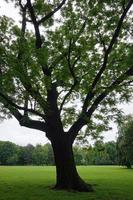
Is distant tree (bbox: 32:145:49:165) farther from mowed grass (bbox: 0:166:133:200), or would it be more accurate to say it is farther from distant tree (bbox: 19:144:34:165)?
mowed grass (bbox: 0:166:133:200)

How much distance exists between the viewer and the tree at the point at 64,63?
21828mm

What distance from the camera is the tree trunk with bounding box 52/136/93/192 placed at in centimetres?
2512

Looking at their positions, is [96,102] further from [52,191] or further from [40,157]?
[40,157]

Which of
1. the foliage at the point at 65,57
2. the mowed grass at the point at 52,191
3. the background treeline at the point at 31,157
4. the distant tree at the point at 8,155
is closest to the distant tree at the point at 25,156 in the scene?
the background treeline at the point at 31,157

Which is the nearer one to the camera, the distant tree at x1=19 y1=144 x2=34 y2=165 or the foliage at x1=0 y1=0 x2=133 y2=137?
the foliage at x1=0 y1=0 x2=133 y2=137

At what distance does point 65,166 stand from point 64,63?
6724 mm

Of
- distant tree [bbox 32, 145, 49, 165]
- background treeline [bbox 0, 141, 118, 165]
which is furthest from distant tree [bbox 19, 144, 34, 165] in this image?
distant tree [bbox 32, 145, 49, 165]

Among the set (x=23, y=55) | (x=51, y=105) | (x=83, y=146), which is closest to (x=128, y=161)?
(x=83, y=146)

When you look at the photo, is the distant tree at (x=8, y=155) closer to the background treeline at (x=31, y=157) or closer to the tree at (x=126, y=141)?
the background treeline at (x=31, y=157)

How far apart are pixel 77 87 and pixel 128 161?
184 ft

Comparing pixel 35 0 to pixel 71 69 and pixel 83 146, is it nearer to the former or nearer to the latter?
pixel 71 69

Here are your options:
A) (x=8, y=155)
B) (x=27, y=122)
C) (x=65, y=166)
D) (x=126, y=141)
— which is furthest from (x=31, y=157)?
(x=27, y=122)

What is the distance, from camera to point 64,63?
23.8 metres

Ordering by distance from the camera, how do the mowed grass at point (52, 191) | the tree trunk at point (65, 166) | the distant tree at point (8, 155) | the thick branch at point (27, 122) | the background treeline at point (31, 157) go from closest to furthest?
the mowed grass at point (52, 191), the thick branch at point (27, 122), the tree trunk at point (65, 166), the distant tree at point (8, 155), the background treeline at point (31, 157)
